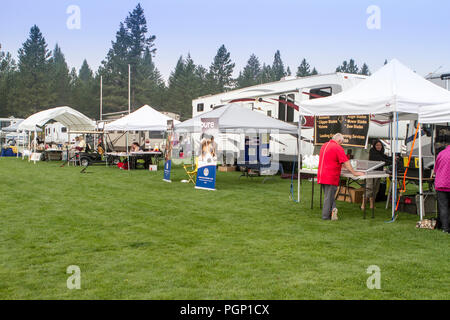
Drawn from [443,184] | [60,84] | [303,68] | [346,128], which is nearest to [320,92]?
[346,128]

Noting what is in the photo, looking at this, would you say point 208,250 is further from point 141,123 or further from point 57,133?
point 57,133

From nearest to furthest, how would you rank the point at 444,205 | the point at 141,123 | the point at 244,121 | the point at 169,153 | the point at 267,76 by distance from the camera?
the point at 444,205, the point at 244,121, the point at 169,153, the point at 141,123, the point at 267,76

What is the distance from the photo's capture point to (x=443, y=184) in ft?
21.5

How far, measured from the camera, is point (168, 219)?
7402 mm

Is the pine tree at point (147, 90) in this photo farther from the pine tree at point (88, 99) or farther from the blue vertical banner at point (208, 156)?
the blue vertical banner at point (208, 156)

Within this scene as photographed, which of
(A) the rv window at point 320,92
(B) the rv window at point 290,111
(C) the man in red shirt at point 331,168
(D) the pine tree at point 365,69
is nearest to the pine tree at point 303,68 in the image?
(D) the pine tree at point 365,69

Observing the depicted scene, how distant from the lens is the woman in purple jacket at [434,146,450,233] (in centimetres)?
653

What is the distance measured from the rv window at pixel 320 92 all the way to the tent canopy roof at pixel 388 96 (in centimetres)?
488

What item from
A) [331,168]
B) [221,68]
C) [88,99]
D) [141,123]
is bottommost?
[331,168]

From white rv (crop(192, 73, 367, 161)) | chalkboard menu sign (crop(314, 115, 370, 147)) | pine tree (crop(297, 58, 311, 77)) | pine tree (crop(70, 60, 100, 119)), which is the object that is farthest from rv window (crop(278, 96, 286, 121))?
pine tree (crop(297, 58, 311, 77))

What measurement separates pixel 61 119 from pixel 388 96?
66.6ft

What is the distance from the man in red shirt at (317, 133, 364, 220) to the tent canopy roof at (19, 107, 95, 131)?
17.0 meters

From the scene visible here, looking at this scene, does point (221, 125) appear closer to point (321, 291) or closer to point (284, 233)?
point (284, 233)
